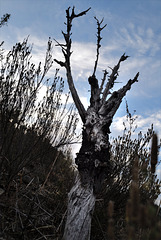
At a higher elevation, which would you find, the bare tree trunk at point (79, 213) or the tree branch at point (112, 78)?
the tree branch at point (112, 78)

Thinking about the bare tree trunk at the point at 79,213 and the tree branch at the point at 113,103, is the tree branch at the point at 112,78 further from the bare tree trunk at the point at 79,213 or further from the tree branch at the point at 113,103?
the bare tree trunk at the point at 79,213

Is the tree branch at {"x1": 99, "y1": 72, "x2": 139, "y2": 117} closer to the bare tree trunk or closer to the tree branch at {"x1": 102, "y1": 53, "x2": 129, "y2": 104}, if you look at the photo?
the tree branch at {"x1": 102, "y1": 53, "x2": 129, "y2": 104}

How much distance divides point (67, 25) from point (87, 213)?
2763 millimetres

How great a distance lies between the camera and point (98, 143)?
8.04 feet

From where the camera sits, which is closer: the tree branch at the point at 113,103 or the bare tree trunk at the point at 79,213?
the bare tree trunk at the point at 79,213

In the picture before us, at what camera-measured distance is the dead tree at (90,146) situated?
212cm

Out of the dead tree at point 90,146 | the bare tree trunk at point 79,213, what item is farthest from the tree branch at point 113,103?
the bare tree trunk at point 79,213

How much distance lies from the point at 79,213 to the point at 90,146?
0.78 m

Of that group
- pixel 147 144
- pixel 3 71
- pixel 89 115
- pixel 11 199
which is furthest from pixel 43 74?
pixel 147 144

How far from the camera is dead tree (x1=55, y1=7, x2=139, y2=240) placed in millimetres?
2117

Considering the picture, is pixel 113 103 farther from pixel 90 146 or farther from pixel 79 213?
pixel 79 213

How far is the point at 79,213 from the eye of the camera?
2.12 metres

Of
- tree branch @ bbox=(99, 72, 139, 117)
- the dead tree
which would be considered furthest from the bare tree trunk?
tree branch @ bbox=(99, 72, 139, 117)

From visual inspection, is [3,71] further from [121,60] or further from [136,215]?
[136,215]
